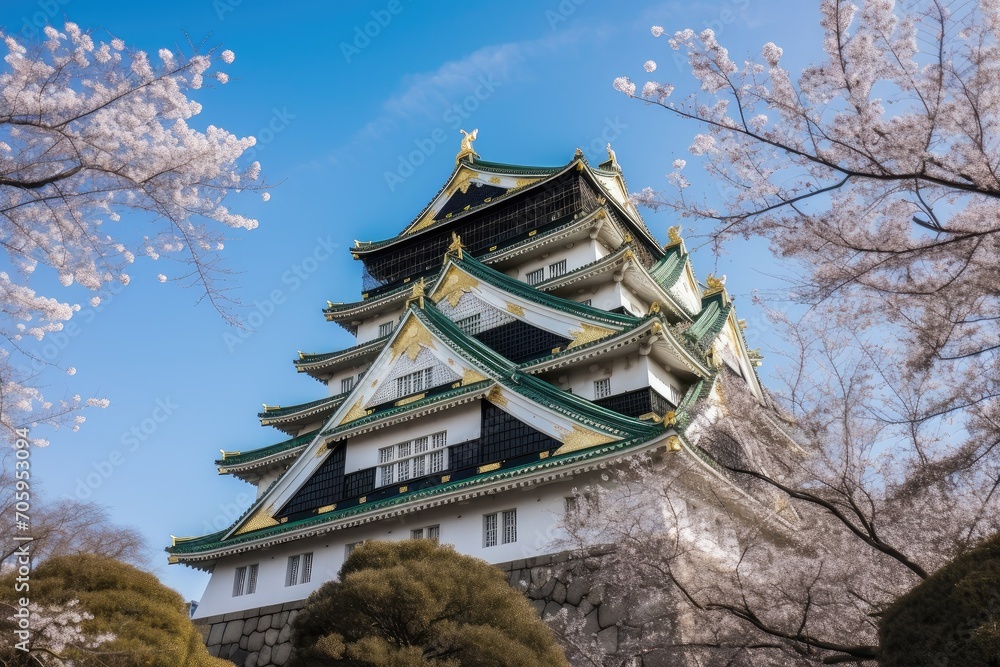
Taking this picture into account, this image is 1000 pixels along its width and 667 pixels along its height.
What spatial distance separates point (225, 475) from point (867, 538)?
22919 millimetres

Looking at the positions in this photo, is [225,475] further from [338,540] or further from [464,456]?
[464,456]

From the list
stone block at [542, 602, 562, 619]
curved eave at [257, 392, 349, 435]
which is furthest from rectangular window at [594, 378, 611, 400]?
curved eave at [257, 392, 349, 435]

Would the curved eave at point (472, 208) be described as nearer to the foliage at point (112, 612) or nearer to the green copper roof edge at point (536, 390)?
the green copper roof edge at point (536, 390)

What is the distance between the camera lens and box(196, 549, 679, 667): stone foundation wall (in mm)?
13979

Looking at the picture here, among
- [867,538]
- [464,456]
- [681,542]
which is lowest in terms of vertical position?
[867,538]

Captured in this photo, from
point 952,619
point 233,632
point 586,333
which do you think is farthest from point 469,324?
point 952,619

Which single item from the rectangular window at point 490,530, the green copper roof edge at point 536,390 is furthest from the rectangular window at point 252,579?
the green copper roof edge at point 536,390

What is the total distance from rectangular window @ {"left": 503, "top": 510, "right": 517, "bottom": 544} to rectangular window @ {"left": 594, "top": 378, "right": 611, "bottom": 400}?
464 centimetres

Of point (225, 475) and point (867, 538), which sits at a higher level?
point (225, 475)

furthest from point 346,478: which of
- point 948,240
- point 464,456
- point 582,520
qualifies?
point 948,240

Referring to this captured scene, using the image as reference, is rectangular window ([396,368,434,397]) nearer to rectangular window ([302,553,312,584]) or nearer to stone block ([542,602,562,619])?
rectangular window ([302,553,312,584])

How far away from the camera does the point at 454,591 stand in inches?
496

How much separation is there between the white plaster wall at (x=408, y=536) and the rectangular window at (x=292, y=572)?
11 cm

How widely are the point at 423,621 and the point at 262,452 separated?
54.1 ft
